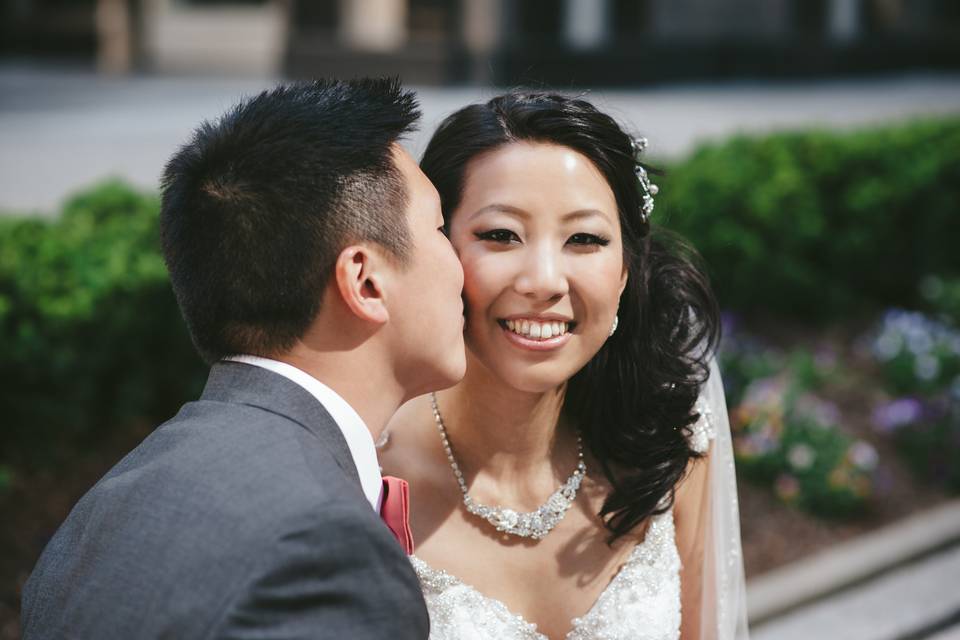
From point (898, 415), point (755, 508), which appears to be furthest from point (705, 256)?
point (755, 508)

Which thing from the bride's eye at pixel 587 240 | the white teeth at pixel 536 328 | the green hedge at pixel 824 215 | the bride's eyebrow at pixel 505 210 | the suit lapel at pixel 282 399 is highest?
the bride's eyebrow at pixel 505 210

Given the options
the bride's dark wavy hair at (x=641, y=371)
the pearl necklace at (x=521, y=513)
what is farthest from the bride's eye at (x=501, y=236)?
the pearl necklace at (x=521, y=513)

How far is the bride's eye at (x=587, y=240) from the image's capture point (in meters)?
2.35

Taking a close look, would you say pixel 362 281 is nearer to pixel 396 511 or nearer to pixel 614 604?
pixel 396 511

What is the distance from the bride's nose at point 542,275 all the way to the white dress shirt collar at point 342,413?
0.55 m

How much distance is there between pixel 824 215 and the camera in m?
7.03

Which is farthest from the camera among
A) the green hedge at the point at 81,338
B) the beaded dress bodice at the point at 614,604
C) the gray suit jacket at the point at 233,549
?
the green hedge at the point at 81,338

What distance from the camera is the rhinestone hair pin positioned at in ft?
8.33

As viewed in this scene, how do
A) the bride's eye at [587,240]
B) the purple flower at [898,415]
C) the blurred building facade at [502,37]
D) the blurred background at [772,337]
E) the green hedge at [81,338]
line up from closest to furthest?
1. the bride's eye at [587,240]
2. the green hedge at [81,338]
3. the blurred background at [772,337]
4. the purple flower at [898,415]
5. the blurred building facade at [502,37]

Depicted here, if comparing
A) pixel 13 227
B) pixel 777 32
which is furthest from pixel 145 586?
pixel 777 32

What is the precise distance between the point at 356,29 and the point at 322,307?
60.0 feet

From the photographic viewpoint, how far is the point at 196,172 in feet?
5.85

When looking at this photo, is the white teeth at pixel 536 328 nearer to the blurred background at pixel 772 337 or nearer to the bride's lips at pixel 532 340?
the bride's lips at pixel 532 340

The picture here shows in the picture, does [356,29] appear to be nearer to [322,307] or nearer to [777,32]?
[777,32]
